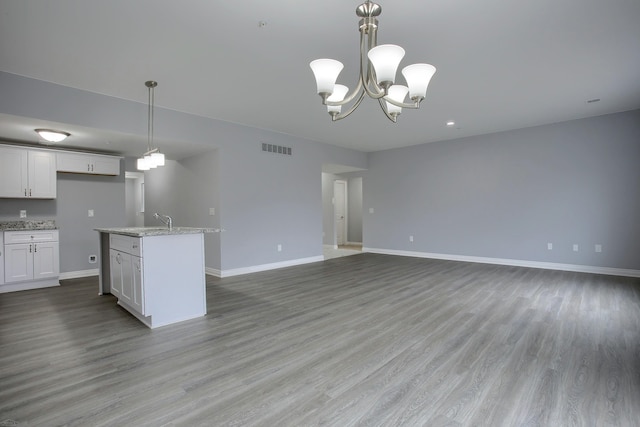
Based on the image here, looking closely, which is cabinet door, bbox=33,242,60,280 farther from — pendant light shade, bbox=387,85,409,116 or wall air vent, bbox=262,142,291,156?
pendant light shade, bbox=387,85,409,116

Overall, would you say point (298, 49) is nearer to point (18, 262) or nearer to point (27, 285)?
point (18, 262)

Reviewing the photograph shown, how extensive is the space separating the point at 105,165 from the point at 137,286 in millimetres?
3633

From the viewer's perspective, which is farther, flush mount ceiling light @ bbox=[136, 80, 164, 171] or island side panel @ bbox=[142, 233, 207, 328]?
flush mount ceiling light @ bbox=[136, 80, 164, 171]

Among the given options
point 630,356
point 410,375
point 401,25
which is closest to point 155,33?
point 401,25

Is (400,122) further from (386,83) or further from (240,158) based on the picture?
(386,83)

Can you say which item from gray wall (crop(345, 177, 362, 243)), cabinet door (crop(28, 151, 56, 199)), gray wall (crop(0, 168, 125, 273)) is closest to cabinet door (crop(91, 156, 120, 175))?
gray wall (crop(0, 168, 125, 273))

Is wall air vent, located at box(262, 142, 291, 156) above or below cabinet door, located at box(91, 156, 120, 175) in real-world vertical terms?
above

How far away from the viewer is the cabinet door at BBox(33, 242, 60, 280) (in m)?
4.76

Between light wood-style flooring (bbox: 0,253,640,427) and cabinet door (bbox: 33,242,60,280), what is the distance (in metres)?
0.64

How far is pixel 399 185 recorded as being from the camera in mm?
7977

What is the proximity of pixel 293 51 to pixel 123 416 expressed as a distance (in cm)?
319

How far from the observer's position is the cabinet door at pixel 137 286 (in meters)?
3.11

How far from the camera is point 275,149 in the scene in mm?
6250

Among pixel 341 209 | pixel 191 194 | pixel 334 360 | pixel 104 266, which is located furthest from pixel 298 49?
pixel 341 209
